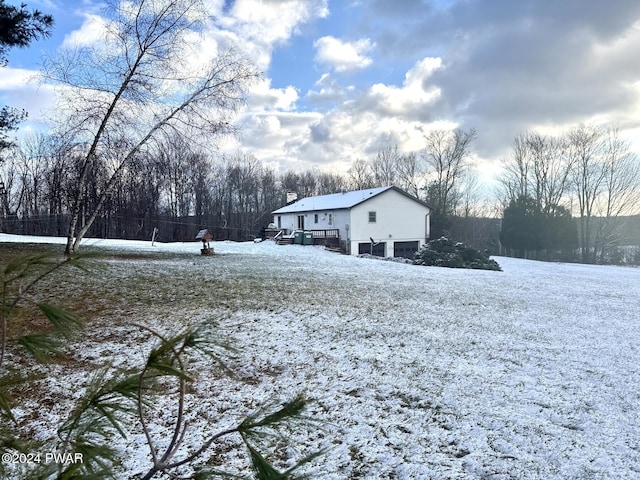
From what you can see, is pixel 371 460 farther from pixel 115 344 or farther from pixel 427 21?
pixel 427 21

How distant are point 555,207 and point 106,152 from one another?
3585 cm

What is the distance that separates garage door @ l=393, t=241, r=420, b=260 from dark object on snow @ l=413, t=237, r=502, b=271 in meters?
9.53

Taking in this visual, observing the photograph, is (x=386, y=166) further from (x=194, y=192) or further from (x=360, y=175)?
(x=194, y=192)

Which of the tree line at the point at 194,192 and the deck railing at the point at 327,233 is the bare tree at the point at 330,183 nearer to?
the tree line at the point at 194,192

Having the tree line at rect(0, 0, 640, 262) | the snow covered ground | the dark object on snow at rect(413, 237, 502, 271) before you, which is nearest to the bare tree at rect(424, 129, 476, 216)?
the tree line at rect(0, 0, 640, 262)

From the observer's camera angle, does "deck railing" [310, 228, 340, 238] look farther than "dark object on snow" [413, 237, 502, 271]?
Yes

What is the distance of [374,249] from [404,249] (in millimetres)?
2879

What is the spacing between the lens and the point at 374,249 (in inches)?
1114

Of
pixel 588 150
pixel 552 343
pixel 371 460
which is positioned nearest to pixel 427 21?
pixel 552 343

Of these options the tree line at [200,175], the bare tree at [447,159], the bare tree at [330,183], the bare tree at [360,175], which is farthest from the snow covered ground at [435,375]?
the bare tree at [330,183]

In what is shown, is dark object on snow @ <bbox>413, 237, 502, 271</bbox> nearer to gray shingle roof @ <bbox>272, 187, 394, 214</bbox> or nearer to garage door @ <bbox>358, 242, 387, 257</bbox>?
garage door @ <bbox>358, 242, 387, 257</bbox>

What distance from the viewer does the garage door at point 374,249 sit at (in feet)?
91.0

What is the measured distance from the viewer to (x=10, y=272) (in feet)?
3.69

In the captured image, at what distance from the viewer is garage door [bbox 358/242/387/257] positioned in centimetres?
2774
